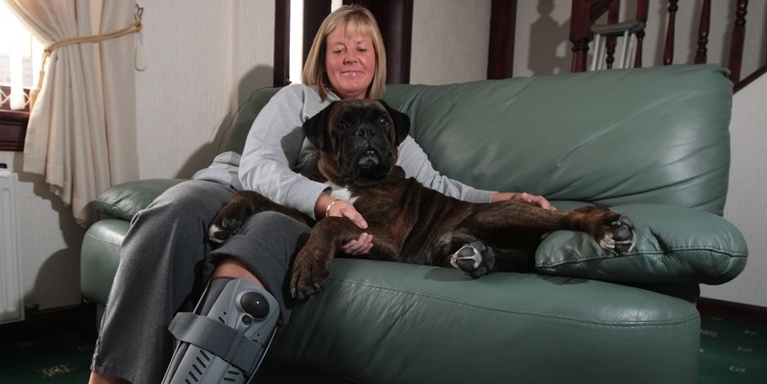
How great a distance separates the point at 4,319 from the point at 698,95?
2.42 m

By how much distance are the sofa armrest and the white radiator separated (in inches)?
12.3

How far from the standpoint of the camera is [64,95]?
2098mm

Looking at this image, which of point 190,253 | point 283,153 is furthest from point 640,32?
point 190,253

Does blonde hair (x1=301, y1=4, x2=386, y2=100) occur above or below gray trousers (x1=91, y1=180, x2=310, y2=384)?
above

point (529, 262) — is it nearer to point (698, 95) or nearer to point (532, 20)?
point (698, 95)

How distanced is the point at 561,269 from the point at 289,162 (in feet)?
3.18

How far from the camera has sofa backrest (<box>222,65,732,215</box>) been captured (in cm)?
148

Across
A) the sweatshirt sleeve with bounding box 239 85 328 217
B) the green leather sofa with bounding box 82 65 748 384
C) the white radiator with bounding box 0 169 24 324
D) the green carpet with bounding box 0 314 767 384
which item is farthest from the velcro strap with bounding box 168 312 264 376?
the white radiator with bounding box 0 169 24 324

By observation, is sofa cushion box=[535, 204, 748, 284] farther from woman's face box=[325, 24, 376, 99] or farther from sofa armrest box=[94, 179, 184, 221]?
sofa armrest box=[94, 179, 184, 221]

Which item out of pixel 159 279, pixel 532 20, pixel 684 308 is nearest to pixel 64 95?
pixel 159 279

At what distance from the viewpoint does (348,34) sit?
1.87 metres

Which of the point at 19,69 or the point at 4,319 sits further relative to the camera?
the point at 19,69

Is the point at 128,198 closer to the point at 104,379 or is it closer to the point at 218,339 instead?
the point at 104,379

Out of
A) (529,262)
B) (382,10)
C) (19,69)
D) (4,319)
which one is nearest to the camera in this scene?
(529,262)
